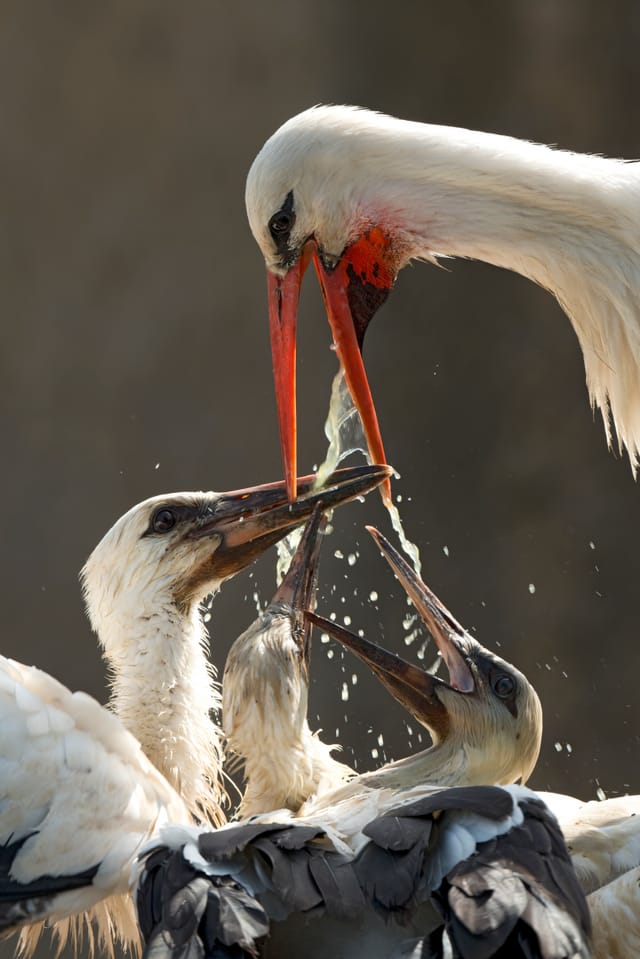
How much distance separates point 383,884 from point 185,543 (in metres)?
0.93

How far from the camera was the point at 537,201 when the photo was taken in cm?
213

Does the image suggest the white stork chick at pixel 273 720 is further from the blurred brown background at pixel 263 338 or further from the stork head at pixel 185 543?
the blurred brown background at pixel 263 338

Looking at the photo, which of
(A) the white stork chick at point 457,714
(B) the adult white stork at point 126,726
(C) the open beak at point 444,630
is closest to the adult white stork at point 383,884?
(B) the adult white stork at point 126,726

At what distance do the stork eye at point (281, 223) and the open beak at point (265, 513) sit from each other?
45 centimetres

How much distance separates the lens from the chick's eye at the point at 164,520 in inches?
98.0

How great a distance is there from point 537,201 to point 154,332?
2488 millimetres

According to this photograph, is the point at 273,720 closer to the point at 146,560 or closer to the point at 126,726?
A: the point at 126,726

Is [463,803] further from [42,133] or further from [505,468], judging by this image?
[42,133]

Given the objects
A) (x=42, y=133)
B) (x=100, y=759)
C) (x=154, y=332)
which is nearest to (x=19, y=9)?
(x=42, y=133)

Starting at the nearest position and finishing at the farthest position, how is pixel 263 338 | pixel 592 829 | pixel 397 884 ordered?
pixel 397 884, pixel 592 829, pixel 263 338

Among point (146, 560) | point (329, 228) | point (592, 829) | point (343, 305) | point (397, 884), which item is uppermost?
point (329, 228)

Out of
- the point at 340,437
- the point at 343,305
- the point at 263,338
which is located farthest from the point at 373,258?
the point at 263,338

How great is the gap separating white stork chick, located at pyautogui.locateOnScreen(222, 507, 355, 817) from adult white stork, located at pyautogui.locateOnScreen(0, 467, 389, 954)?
9 cm

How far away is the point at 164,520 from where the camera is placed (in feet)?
8.18
